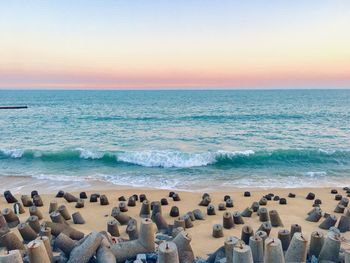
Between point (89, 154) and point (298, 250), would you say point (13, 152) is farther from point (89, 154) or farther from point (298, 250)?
point (298, 250)

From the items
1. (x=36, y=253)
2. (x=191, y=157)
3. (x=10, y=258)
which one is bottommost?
(x=191, y=157)

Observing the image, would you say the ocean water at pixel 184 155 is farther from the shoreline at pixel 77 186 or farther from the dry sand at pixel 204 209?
the dry sand at pixel 204 209

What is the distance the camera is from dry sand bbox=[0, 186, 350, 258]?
10369mm

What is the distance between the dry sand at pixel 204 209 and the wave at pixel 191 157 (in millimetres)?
7787

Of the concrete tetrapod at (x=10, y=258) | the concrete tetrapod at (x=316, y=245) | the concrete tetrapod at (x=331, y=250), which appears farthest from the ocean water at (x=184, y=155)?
the concrete tetrapod at (x=10, y=258)

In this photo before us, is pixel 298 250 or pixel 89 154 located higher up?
pixel 298 250

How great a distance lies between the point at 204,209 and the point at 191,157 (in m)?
13.5

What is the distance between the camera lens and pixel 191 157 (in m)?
27.0

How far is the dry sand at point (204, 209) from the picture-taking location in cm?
1037

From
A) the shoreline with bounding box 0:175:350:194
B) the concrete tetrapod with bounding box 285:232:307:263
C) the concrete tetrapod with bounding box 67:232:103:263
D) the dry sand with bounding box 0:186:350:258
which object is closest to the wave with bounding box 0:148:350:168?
the shoreline with bounding box 0:175:350:194

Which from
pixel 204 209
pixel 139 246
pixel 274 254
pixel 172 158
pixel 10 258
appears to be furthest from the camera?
pixel 172 158

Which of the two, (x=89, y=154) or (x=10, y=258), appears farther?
(x=89, y=154)

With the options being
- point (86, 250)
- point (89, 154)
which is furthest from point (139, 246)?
point (89, 154)

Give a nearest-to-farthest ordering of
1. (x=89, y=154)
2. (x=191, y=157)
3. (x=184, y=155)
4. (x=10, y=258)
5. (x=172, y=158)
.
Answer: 1. (x=10, y=258)
2. (x=172, y=158)
3. (x=191, y=157)
4. (x=184, y=155)
5. (x=89, y=154)
